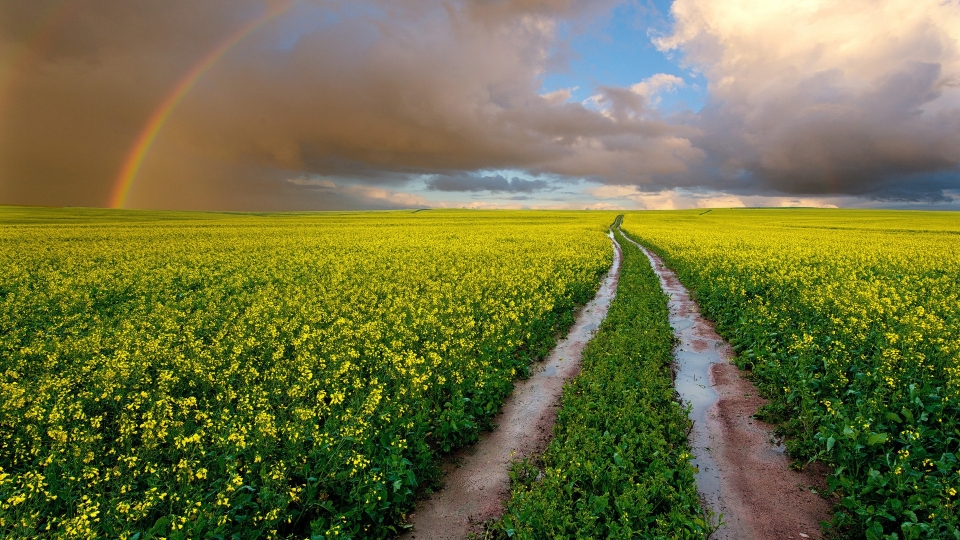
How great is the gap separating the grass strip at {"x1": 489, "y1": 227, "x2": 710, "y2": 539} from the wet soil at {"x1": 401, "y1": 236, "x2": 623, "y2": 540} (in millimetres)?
334

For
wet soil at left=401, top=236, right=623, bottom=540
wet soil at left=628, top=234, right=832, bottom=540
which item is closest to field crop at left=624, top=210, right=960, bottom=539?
wet soil at left=628, top=234, right=832, bottom=540

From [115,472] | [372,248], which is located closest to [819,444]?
[115,472]

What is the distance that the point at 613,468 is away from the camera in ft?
19.7

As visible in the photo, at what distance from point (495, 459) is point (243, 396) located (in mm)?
4355

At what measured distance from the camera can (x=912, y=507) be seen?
16.8 feet

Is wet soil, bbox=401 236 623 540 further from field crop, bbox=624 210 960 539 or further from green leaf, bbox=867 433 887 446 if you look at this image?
green leaf, bbox=867 433 887 446

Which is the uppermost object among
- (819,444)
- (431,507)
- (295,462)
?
(295,462)

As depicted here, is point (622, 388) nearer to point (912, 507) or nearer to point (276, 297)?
point (912, 507)

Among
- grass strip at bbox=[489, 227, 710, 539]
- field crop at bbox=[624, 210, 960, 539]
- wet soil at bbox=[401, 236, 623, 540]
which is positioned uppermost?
field crop at bbox=[624, 210, 960, 539]

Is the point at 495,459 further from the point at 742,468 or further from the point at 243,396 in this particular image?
the point at 243,396

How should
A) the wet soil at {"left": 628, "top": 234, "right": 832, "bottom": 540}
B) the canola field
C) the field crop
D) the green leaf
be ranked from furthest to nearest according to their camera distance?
the green leaf, the wet soil at {"left": 628, "top": 234, "right": 832, "bottom": 540}, the field crop, the canola field

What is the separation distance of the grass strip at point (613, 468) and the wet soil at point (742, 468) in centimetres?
40

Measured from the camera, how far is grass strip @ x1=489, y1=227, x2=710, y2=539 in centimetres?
525

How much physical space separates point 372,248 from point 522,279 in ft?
59.0
